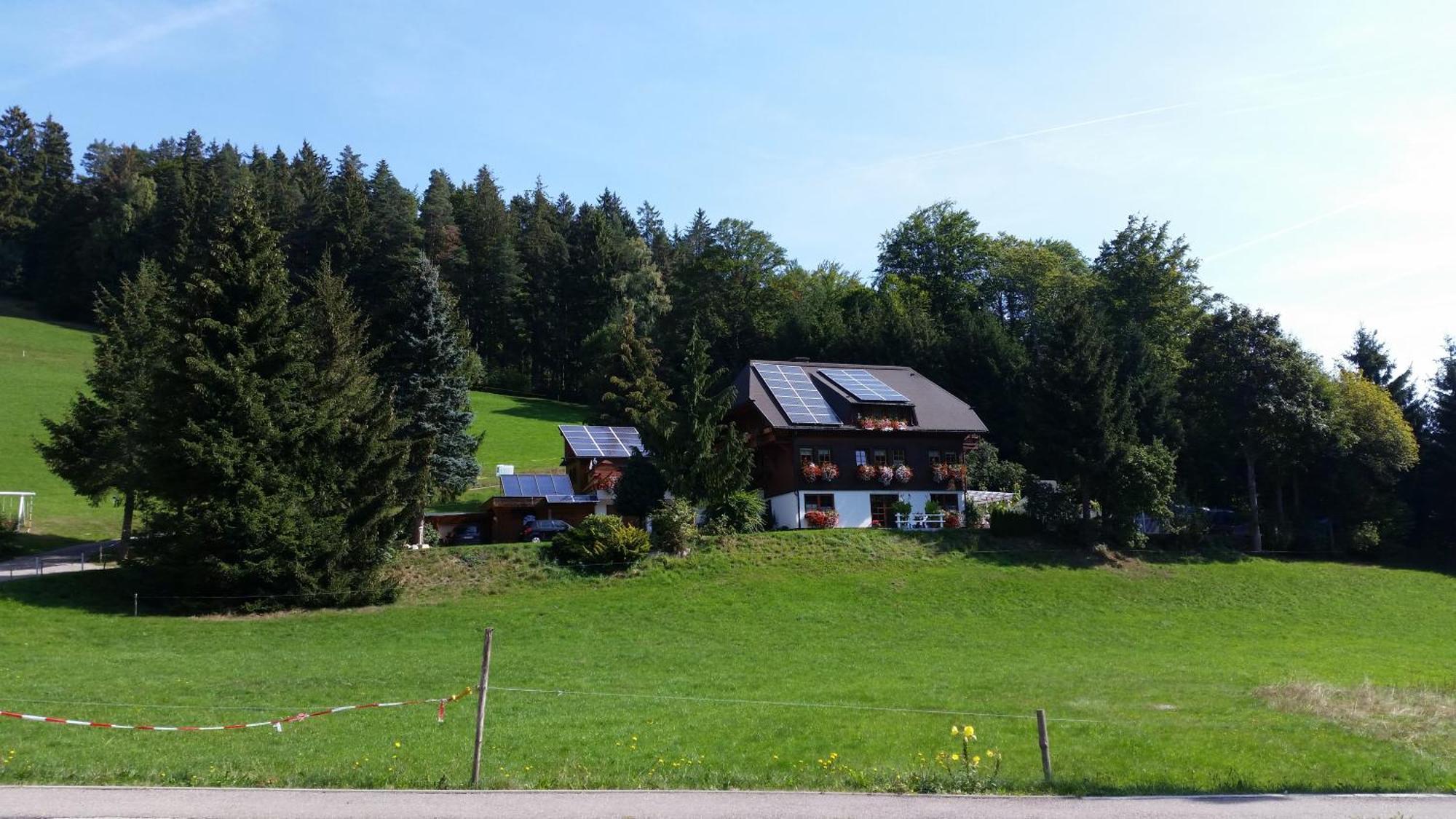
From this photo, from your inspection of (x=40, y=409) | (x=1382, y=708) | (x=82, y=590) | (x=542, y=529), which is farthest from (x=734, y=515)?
(x=40, y=409)

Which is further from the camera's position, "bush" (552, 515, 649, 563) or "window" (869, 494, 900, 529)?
"window" (869, 494, 900, 529)

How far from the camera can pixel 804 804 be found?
11242 mm

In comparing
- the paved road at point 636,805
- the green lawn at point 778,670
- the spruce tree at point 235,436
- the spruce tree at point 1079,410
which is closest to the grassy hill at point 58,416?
the spruce tree at point 235,436

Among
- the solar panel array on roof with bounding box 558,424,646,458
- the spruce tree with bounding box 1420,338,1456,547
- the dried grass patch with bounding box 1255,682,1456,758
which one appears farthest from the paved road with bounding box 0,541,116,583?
the spruce tree with bounding box 1420,338,1456,547

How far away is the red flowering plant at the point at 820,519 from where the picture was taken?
46.2 m

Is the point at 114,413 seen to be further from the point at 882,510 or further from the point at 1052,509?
the point at 1052,509

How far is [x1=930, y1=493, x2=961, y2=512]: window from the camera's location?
49.9 m

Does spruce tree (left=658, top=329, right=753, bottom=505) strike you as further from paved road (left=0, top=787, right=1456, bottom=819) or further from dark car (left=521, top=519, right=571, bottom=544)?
paved road (left=0, top=787, right=1456, bottom=819)

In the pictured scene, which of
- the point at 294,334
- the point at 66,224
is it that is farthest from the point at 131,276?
the point at 294,334

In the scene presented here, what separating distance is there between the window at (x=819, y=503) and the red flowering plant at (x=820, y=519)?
54 centimetres

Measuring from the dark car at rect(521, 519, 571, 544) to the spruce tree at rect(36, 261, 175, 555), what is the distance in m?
16.8

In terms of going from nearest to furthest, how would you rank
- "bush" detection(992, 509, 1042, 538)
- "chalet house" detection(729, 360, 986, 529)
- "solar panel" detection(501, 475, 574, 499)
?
1. "bush" detection(992, 509, 1042, 538)
2. "chalet house" detection(729, 360, 986, 529)
3. "solar panel" detection(501, 475, 574, 499)

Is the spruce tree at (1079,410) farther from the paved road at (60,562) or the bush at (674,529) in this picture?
the paved road at (60,562)

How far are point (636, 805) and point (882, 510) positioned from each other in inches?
1523
